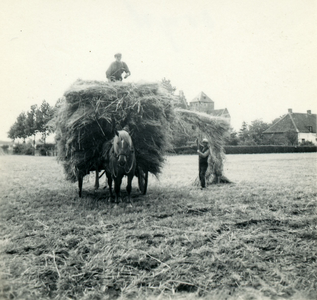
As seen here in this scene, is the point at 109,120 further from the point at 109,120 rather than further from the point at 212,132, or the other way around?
the point at 212,132

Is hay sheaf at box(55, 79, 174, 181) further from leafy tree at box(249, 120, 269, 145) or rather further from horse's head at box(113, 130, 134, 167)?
leafy tree at box(249, 120, 269, 145)

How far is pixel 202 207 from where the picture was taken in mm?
7098

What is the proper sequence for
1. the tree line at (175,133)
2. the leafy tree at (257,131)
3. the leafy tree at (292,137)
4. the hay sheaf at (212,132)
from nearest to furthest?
the hay sheaf at (212,132) < the tree line at (175,133) < the leafy tree at (292,137) < the leafy tree at (257,131)

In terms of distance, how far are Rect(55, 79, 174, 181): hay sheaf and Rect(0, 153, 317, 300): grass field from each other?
130 cm

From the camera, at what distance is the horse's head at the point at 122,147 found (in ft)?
22.5

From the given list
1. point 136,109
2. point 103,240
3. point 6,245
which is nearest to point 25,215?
point 6,245

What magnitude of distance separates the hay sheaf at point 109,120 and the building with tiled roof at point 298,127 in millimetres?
37481

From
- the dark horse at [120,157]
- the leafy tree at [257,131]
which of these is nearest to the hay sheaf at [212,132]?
the dark horse at [120,157]

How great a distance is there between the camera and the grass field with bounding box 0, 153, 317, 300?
325 centimetres

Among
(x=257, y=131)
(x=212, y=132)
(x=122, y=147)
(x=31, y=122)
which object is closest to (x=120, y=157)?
(x=122, y=147)

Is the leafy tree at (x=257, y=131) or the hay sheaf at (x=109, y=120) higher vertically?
the leafy tree at (x=257, y=131)

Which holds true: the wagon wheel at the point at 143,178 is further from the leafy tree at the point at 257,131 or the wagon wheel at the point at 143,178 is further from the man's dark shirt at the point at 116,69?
the leafy tree at the point at 257,131

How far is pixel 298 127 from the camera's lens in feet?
149

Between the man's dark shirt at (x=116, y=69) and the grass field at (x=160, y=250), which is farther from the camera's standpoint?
the man's dark shirt at (x=116, y=69)
